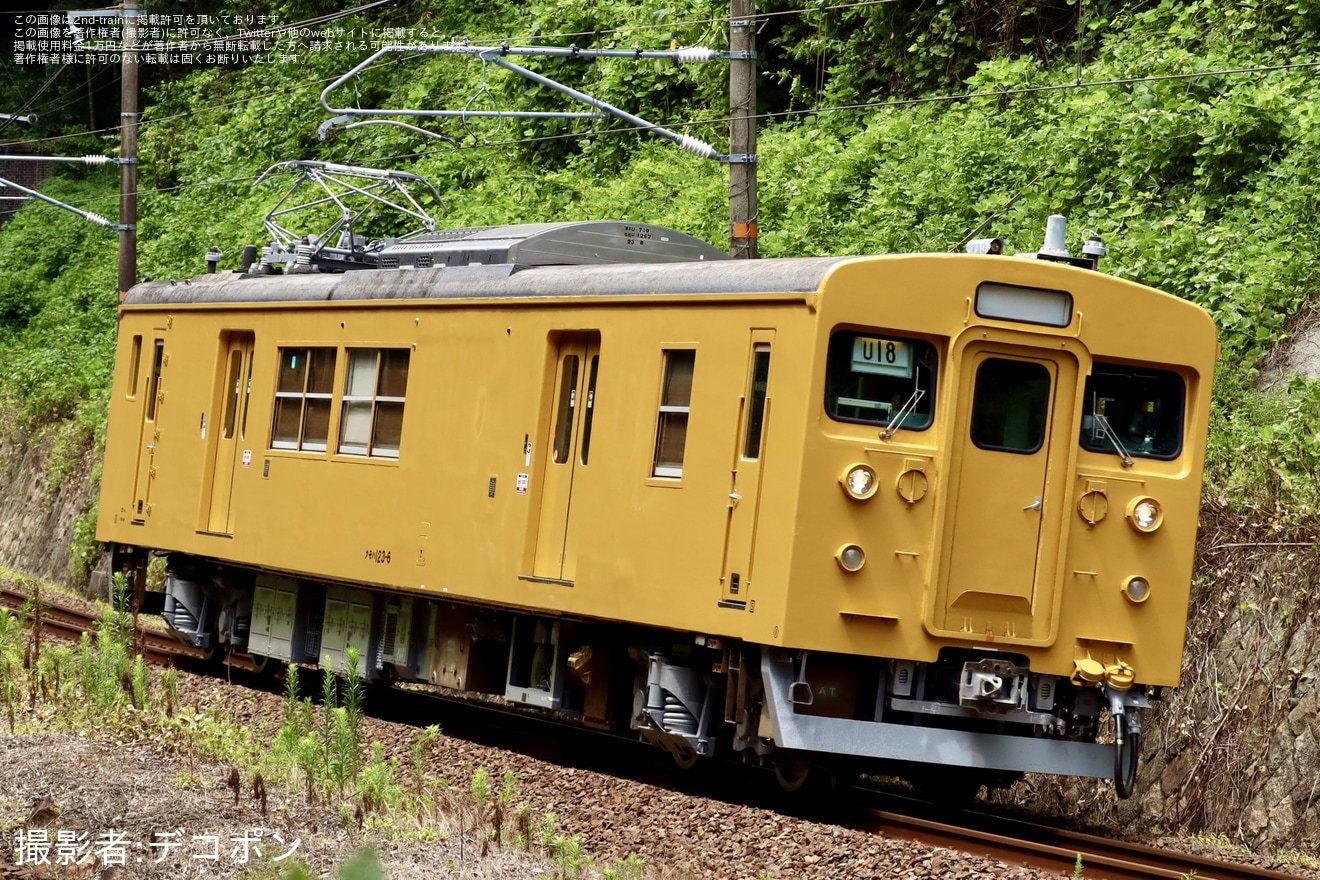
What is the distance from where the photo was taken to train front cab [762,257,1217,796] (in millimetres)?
9453

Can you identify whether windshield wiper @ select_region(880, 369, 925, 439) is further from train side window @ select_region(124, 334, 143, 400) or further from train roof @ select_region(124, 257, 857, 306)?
train side window @ select_region(124, 334, 143, 400)

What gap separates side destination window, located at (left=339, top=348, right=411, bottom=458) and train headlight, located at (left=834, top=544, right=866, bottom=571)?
4.31 meters

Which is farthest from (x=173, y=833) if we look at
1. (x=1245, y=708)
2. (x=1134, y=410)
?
(x=1245, y=708)

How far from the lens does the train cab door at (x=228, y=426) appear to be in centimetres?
1441

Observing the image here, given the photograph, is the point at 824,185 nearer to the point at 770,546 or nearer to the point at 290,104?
the point at 770,546

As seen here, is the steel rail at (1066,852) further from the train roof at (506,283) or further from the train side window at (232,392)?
the train side window at (232,392)

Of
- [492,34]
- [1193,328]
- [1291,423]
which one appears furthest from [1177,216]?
[492,34]

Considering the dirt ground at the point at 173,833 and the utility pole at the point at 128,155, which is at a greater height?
the utility pole at the point at 128,155

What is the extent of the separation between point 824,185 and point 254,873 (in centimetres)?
1374

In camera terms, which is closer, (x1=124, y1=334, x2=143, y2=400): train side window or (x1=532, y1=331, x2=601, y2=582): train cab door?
(x1=532, y1=331, x2=601, y2=582): train cab door

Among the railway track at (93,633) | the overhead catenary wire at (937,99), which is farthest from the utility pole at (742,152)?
the railway track at (93,633)

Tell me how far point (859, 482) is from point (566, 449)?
2.44 m

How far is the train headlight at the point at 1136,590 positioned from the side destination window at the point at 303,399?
20.1 feet

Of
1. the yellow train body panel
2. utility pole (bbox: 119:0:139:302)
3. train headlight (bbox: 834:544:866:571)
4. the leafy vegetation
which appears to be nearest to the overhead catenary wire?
the leafy vegetation
